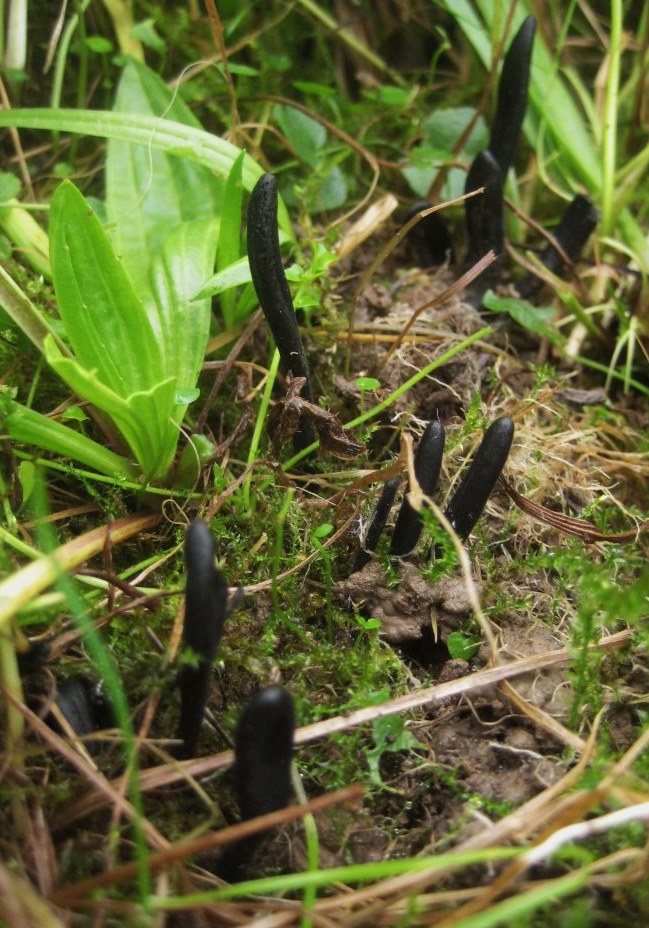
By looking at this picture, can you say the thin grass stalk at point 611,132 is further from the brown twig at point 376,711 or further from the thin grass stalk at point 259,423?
the brown twig at point 376,711

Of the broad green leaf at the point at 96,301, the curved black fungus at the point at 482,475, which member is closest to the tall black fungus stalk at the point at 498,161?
the curved black fungus at the point at 482,475

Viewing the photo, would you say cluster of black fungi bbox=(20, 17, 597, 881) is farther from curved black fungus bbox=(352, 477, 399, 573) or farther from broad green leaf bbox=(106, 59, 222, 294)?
broad green leaf bbox=(106, 59, 222, 294)

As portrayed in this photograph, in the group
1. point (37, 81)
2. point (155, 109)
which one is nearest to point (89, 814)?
point (155, 109)

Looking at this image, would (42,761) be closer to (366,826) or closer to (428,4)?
(366,826)

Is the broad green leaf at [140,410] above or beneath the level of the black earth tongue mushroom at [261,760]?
above

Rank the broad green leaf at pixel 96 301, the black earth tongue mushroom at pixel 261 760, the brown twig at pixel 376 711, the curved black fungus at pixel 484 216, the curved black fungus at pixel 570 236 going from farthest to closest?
1. the curved black fungus at pixel 570 236
2. the curved black fungus at pixel 484 216
3. the broad green leaf at pixel 96 301
4. the brown twig at pixel 376 711
5. the black earth tongue mushroom at pixel 261 760

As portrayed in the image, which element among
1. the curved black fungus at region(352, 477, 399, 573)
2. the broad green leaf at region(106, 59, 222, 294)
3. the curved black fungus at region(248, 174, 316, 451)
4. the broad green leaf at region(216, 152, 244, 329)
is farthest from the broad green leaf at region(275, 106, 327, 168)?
the curved black fungus at region(352, 477, 399, 573)

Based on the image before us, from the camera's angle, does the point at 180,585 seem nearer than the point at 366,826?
No
